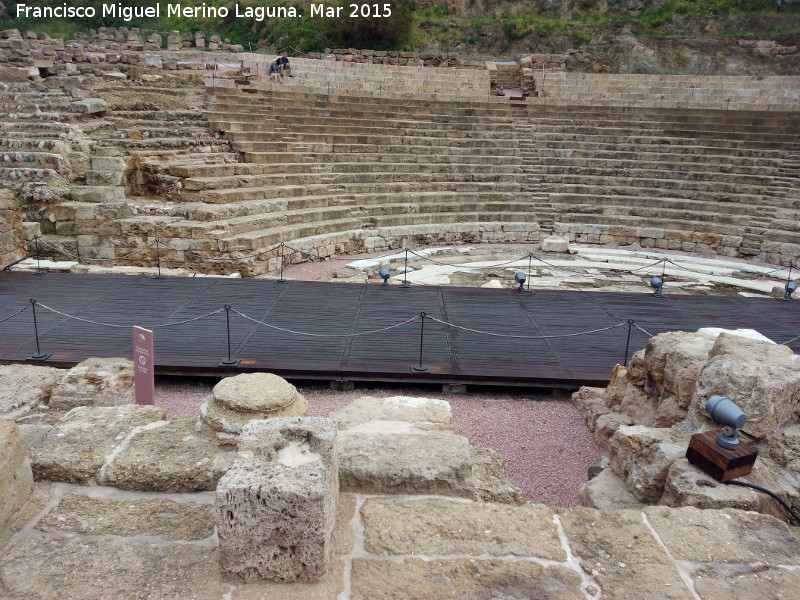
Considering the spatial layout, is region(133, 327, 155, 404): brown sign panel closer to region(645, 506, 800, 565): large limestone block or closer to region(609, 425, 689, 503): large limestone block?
region(609, 425, 689, 503): large limestone block

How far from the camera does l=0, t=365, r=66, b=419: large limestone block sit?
4.75m

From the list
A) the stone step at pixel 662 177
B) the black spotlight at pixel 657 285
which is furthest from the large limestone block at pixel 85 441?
the stone step at pixel 662 177

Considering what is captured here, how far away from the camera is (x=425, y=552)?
2666 mm

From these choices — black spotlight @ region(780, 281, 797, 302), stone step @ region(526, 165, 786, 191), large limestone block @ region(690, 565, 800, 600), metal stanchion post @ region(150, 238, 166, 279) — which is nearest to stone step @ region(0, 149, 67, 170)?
metal stanchion post @ region(150, 238, 166, 279)

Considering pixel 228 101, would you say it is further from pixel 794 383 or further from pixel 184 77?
A: pixel 794 383

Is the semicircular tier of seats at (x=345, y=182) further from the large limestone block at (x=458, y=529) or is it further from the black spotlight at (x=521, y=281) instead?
the large limestone block at (x=458, y=529)

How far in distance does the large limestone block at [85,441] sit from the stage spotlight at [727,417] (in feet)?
11.4

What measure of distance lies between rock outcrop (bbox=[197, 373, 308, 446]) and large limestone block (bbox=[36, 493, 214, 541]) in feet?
1.95

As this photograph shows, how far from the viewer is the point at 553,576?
8.39 ft

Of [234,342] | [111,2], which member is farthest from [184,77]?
[111,2]

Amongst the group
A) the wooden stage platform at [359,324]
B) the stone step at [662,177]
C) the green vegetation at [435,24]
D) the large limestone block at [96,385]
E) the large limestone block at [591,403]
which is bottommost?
the large limestone block at [591,403]

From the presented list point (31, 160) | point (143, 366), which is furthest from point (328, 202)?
point (143, 366)

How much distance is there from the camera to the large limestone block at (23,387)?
4.75 metres

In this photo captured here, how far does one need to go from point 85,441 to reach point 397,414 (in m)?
2.04
